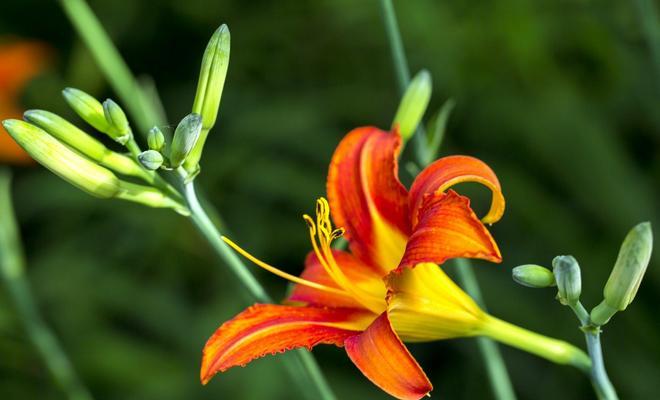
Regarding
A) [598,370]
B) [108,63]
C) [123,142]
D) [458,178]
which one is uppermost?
[108,63]

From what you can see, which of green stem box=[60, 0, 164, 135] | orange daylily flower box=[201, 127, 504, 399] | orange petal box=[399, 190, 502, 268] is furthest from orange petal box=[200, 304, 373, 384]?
green stem box=[60, 0, 164, 135]

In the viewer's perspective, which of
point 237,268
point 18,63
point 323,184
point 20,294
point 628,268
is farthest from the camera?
point 18,63

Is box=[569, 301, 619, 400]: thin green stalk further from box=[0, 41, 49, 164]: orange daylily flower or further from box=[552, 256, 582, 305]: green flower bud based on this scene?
box=[0, 41, 49, 164]: orange daylily flower

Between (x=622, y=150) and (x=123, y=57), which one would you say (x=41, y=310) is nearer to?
(x=123, y=57)

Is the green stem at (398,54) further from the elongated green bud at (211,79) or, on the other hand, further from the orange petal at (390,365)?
the orange petal at (390,365)

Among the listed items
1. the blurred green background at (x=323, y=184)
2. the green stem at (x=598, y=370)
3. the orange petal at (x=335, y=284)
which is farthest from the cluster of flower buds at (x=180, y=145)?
the blurred green background at (x=323, y=184)

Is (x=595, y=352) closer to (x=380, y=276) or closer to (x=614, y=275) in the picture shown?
(x=614, y=275)

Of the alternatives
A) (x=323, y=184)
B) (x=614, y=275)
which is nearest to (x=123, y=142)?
(x=614, y=275)
